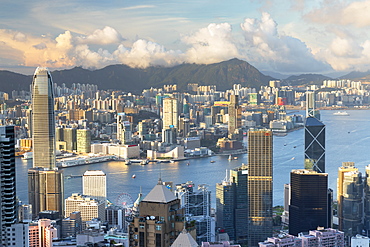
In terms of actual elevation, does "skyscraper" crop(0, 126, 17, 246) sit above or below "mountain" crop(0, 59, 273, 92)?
below

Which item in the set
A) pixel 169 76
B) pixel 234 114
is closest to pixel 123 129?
pixel 169 76

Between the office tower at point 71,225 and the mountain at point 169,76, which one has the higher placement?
the mountain at point 169,76

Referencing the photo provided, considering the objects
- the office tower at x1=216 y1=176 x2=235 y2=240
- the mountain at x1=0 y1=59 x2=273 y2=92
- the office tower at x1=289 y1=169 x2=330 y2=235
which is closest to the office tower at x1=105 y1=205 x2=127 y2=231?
the office tower at x1=216 y1=176 x2=235 y2=240

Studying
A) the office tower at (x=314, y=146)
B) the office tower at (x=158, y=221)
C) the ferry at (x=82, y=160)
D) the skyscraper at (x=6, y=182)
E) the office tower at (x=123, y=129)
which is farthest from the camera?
the office tower at (x=123, y=129)

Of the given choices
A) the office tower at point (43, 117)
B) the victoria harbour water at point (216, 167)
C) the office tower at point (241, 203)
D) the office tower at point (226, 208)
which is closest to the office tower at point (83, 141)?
the victoria harbour water at point (216, 167)

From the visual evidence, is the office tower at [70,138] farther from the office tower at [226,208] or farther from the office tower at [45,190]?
the office tower at [226,208]

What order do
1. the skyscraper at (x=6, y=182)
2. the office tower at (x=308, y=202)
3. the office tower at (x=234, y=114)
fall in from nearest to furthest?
1. the skyscraper at (x=6, y=182)
2. the office tower at (x=308, y=202)
3. the office tower at (x=234, y=114)

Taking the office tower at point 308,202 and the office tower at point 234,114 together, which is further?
the office tower at point 234,114

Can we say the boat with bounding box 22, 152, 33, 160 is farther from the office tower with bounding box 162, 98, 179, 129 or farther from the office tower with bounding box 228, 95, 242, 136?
the office tower with bounding box 228, 95, 242, 136

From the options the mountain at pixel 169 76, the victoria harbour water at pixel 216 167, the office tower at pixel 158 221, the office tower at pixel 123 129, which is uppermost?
the mountain at pixel 169 76
